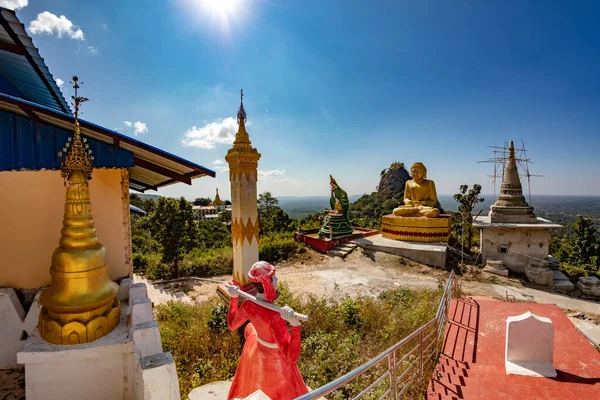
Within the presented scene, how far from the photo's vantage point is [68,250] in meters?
3.12

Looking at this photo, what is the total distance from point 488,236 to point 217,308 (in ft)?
46.3

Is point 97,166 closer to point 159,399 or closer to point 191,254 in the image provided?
point 159,399

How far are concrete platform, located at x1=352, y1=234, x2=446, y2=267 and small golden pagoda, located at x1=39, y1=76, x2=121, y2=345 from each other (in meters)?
15.0

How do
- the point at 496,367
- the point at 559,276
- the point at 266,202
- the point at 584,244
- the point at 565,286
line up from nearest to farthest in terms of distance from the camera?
1. the point at 496,367
2. the point at 565,286
3. the point at 559,276
4. the point at 584,244
5. the point at 266,202

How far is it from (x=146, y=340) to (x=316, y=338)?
16.3 feet

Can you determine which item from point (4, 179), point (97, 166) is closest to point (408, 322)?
point (97, 166)

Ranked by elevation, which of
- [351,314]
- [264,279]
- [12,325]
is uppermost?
[264,279]

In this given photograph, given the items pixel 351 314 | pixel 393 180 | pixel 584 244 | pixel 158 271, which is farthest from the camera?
pixel 393 180

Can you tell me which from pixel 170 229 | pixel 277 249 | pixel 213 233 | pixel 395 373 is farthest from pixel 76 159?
pixel 213 233

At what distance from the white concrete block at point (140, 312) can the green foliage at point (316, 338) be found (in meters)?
2.79

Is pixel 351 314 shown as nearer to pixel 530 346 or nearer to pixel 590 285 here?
pixel 530 346

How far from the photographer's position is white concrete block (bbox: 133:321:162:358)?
279 cm

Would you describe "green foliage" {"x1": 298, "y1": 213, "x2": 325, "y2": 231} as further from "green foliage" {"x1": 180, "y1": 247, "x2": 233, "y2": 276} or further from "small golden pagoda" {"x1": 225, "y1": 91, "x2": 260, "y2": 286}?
"small golden pagoda" {"x1": 225, "y1": 91, "x2": 260, "y2": 286}

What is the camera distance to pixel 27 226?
14.5 ft
